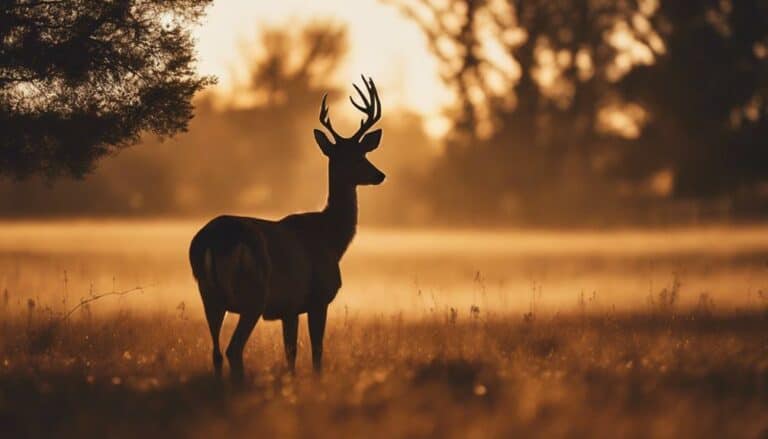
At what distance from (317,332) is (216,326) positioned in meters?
1.24

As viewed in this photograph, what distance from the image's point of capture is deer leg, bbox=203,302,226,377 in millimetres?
10445

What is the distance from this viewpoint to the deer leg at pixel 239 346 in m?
10.4

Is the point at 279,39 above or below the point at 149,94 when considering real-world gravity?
above

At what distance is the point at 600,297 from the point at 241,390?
11887 millimetres

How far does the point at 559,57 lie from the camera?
41.4m

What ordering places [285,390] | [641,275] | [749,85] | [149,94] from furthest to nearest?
[749,85], [641,275], [149,94], [285,390]

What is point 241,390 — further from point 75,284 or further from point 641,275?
point 641,275

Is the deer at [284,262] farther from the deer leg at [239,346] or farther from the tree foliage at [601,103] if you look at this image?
the tree foliage at [601,103]

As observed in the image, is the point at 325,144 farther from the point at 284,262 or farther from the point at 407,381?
the point at 407,381

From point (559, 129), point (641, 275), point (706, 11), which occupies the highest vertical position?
point (706, 11)

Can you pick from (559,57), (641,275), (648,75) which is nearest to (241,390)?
(641,275)

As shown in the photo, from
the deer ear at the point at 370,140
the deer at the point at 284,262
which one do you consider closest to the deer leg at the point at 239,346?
the deer at the point at 284,262

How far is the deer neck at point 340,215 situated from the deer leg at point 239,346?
1.78 m

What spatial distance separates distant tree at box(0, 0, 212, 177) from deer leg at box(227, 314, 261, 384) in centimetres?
325
